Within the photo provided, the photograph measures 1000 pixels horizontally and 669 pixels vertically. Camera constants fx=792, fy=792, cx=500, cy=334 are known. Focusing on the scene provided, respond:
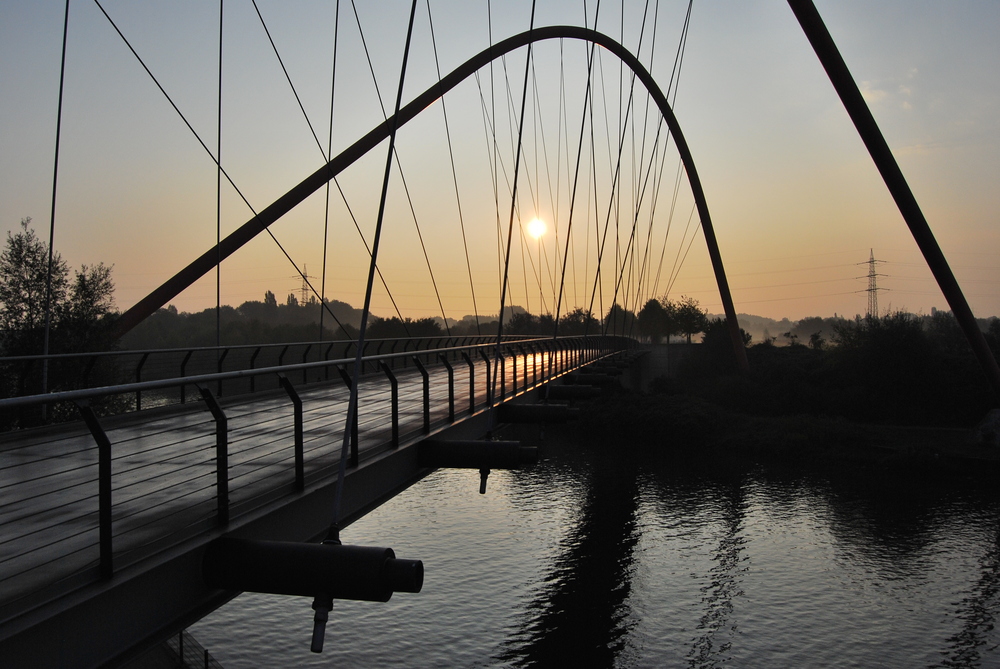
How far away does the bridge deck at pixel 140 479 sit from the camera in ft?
13.6

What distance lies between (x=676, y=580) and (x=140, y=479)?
106ft

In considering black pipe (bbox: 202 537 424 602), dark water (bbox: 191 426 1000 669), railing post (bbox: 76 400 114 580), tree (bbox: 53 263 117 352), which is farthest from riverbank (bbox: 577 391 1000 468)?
railing post (bbox: 76 400 114 580)

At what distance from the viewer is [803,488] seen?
47969 millimetres

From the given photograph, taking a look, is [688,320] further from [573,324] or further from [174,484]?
[174,484]

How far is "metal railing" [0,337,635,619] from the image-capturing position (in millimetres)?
3996

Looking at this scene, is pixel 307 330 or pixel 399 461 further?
pixel 307 330

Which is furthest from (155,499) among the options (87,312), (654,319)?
(654,319)

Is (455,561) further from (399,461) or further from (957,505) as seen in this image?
(399,461)

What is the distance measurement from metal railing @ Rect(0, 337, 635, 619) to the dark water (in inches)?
834

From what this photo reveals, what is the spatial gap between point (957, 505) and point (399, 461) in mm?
43542

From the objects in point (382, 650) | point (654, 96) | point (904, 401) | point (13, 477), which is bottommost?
point (382, 650)

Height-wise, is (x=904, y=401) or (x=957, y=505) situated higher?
(x=904, y=401)

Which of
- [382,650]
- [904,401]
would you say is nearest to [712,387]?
[904,401]

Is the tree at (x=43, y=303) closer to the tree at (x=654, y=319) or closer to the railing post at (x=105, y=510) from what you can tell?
the railing post at (x=105, y=510)
